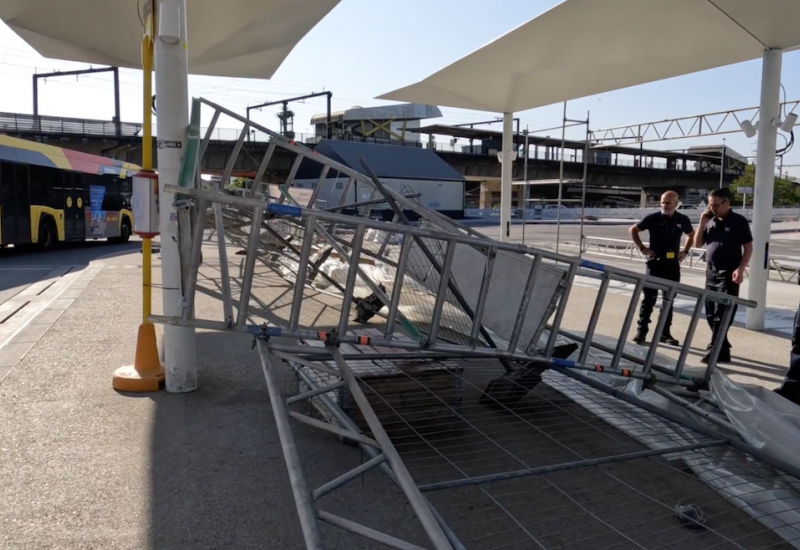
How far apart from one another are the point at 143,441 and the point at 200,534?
4.47 feet

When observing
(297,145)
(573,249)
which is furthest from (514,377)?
(573,249)

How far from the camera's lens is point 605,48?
25.4 ft

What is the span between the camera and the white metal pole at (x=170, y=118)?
15.5 ft

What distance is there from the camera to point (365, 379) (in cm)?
477

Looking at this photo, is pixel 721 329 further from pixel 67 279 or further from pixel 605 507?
pixel 67 279

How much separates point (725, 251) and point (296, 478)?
18.1 feet

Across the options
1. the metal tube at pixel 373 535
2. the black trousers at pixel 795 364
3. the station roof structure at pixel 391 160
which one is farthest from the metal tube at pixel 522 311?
the station roof structure at pixel 391 160

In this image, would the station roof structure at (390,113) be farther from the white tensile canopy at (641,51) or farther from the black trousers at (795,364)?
the black trousers at (795,364)

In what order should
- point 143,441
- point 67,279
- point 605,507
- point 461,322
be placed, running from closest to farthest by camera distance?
point 605,507 < point 143,441 < point 461,322 < point 67,279

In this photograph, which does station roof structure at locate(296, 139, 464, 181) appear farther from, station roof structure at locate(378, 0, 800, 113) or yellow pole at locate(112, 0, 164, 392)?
yellow pole at locate(112, 0, 164, 392)

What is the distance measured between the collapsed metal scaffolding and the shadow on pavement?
18cm

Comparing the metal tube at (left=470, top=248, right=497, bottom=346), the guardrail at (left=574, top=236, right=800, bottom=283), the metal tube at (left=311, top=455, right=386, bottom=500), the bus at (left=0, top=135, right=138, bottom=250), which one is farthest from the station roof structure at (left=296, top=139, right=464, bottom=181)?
the metal tube at (left=311, top=455, right=386, bottom=500)

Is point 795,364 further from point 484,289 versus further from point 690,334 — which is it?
point 484,289

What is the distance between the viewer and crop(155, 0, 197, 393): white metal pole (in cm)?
473
